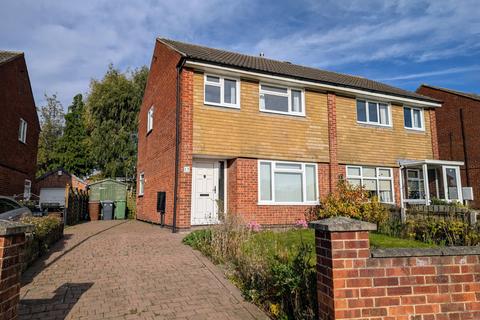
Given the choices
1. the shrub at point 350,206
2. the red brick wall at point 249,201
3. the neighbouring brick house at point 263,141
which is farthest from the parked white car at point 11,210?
the shrub at point 350,206

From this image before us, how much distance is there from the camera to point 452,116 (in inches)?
784

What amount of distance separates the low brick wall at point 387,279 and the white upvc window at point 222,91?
864 cm

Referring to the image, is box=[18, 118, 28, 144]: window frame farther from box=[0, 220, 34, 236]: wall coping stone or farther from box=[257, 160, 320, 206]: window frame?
box=[0, 220, 34, 236]: wall coping stone

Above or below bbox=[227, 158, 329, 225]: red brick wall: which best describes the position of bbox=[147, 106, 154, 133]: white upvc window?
above

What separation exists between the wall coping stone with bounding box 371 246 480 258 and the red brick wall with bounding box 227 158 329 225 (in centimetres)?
778

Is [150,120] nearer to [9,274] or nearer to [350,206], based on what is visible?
[350,206]

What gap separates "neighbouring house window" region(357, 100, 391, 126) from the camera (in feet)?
45.8

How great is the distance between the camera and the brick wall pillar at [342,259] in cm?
295

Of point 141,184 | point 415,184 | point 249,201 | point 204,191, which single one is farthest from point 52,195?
point 415,184

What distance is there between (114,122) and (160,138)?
64.7 feet

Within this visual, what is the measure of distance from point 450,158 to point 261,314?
20452mm

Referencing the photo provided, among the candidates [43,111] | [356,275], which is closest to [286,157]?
[356,275]

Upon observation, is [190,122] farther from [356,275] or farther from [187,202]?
[356,275]

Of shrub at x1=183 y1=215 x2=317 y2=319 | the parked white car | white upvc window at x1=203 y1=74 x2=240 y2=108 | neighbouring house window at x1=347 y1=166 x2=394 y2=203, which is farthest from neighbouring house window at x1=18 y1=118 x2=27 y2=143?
neighbouring house window at x1=347 y1=166 x2=394 y2=203
